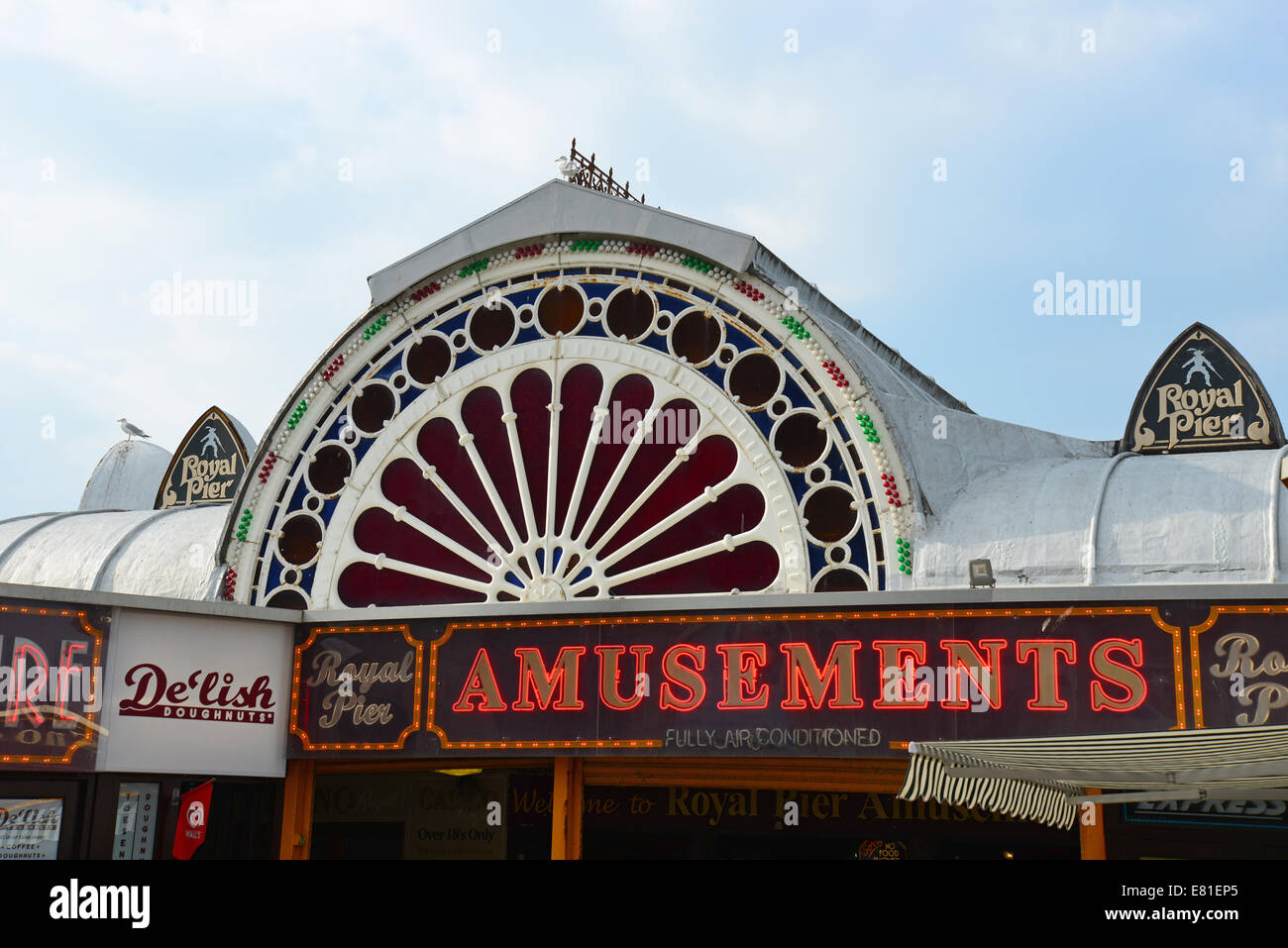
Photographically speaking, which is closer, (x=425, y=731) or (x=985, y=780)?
(x=985, y=780)

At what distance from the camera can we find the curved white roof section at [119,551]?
22234 mm

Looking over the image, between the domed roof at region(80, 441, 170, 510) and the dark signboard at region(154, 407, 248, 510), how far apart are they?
334 cm

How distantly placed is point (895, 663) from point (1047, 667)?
157 centimetres

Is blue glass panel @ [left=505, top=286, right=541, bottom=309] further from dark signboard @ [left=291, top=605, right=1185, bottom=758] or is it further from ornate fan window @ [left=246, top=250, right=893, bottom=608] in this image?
dark signboard @ [left=291, top=605, right=1185, bottom=758]

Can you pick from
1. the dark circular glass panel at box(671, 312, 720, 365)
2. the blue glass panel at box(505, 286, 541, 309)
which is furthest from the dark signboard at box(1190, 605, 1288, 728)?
the blue glass panel at box(505, 286, 541, 309)

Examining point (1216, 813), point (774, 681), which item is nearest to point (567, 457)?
point (774, 681)

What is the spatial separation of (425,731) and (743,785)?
384 cm

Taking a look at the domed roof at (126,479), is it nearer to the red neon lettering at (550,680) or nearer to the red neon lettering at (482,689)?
the red neon lettering at (482,689)

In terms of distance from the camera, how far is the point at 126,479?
29359mm

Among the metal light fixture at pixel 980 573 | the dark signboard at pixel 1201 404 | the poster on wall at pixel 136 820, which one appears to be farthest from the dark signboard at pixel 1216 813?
the poster on wall at pixel 136 820

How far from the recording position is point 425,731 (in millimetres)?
17438
